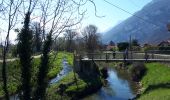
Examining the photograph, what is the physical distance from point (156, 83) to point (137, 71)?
46.2 feet

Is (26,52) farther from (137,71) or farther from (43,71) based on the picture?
(137,71)

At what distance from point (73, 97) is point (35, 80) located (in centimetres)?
2337

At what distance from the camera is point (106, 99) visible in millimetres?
45719

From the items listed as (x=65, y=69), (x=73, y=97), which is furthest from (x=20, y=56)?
(x=65, y=69)

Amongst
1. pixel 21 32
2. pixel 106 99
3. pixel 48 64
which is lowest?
pixel 106 99

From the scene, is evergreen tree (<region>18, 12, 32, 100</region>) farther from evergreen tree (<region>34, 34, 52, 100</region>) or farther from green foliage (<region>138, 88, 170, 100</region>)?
green foliage (<region>138, 88, 170, 100</region>)

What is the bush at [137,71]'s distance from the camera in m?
61.0

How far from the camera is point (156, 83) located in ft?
160

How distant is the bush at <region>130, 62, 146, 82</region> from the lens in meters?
61.0

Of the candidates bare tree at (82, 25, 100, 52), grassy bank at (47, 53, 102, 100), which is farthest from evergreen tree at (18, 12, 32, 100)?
bare tree at (82, 25, 100, 52)

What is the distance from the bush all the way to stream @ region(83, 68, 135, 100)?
1.18 m

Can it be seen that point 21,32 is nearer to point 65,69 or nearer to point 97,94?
point 97,94

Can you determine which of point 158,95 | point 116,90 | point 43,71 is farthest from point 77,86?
point 43,71

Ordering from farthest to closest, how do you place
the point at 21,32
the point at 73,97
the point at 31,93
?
the point at 73,97
the point at 31,93
the point at 21,32
